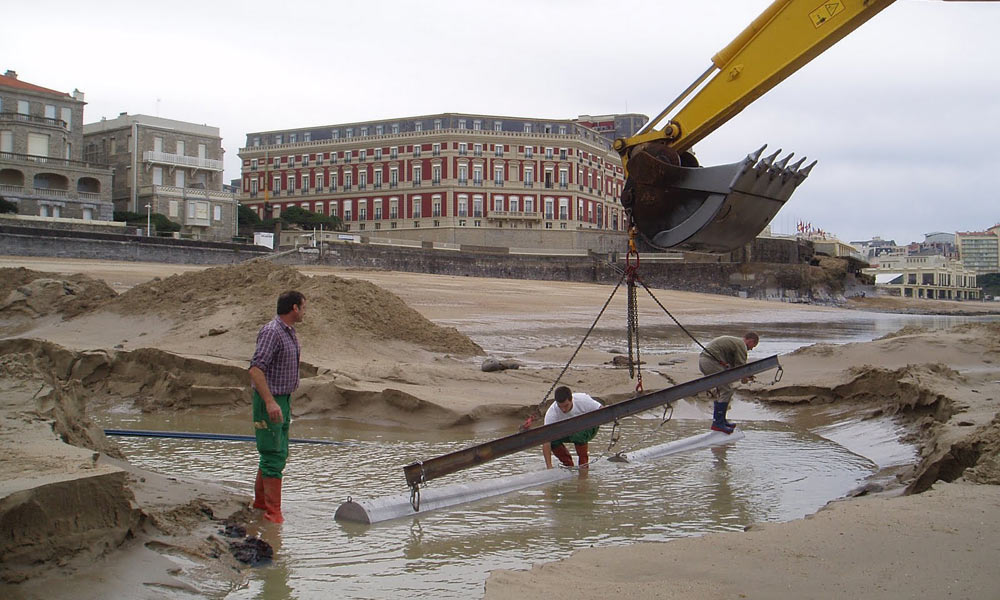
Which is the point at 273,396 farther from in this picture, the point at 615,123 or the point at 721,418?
the point at 615,123

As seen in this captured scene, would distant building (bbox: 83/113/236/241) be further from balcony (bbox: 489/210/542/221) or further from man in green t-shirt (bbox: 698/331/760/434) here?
man in green t-shirt (bbox: 698/331/760/434)

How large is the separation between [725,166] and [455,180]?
70913 mm

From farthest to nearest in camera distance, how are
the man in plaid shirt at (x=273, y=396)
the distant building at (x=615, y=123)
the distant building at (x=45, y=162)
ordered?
the distant building at (x=615, y=123), the distant building at (x=45, y=162), the man in plaid shirt at (x=273, y=396)

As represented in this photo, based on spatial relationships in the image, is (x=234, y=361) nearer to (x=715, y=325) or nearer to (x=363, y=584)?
(x=363, y=584)

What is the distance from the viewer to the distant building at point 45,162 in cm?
5300

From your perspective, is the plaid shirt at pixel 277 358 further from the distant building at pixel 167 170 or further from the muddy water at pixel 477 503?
the distant building at pixel 167 170

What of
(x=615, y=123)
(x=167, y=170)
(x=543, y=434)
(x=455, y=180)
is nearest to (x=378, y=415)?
(x=543, y=434)

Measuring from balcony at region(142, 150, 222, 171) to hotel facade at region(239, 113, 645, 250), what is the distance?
1673 centimetres

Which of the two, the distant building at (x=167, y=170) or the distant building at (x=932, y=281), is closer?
the distant building at (x=167, y=170)

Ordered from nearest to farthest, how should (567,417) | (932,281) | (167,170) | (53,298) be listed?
(567,417) < (53,298) < (167,170) < (932,281)

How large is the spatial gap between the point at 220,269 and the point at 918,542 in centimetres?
1426

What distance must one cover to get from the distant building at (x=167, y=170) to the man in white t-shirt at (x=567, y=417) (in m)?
56.8

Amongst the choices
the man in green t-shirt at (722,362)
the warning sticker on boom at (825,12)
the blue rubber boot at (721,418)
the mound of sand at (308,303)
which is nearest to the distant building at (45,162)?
the mound of sand at (308,303)

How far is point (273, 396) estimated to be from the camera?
6.02 meters
